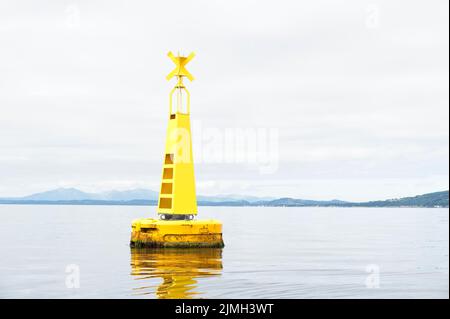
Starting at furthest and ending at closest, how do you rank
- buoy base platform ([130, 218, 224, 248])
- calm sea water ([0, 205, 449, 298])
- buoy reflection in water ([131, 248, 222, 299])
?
1. buoy base platform ([130, 218, 224, 248])
2. calm sea water ([0, 205, 449, 298])
3. buoy reflection in water ([131, 248, 222, 299])

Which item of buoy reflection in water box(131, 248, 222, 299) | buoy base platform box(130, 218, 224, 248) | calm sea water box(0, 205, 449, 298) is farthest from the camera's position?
buoy base platform box(130, 218, 224, 248)

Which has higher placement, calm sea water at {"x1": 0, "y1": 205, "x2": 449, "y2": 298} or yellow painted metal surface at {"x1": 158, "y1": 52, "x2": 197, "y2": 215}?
yellow painted metal surface at {"x1": 158, "y1": 52, "x2": 197, "y2": 215}

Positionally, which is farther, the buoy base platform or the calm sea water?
the buoy base platform

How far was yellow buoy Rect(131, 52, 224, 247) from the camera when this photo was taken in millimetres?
51531

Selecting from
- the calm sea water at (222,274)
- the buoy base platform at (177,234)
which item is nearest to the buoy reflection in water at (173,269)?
the calm sea water at (222,274)

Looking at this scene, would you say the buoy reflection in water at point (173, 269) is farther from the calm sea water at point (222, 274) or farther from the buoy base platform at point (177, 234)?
the buoy base platform at point (177, 234)

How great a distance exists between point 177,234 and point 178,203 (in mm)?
2564

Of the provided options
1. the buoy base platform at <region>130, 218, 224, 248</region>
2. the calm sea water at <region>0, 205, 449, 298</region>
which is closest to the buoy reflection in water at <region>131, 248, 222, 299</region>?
the calm sea water at <region>0, 205, 449, 298</region>

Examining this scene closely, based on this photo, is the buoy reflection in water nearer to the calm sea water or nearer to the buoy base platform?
the calm sea water

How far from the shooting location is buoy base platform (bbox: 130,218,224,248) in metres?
51.3

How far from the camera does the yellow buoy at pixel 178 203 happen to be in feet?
169
